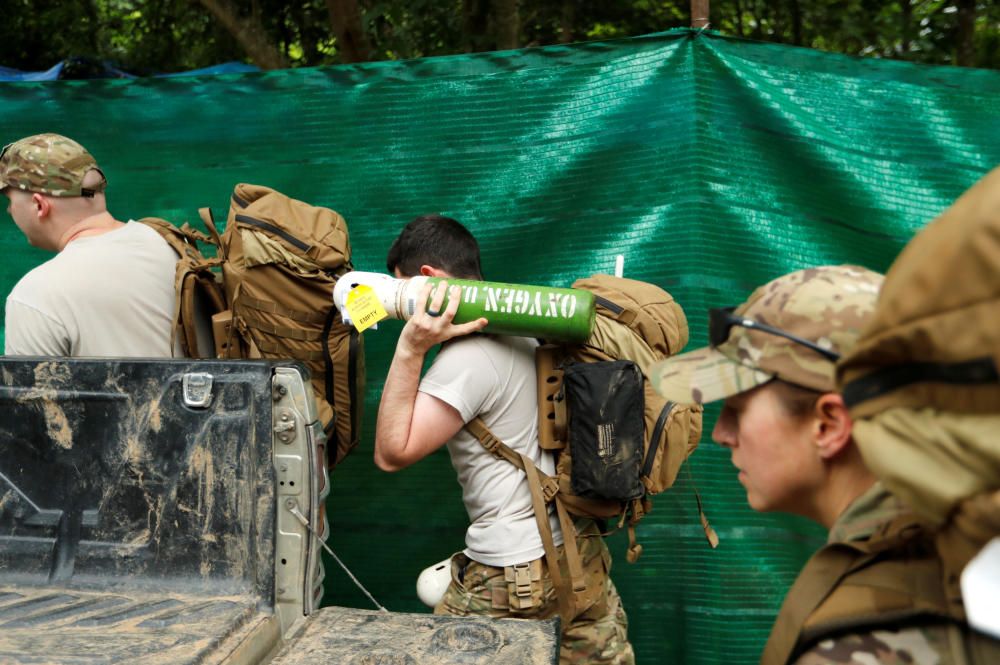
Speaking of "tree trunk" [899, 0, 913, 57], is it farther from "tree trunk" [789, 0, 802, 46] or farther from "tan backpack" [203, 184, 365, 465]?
"tan backpack" [203, 184, 365, 465]

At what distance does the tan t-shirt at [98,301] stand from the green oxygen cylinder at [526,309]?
101 cm

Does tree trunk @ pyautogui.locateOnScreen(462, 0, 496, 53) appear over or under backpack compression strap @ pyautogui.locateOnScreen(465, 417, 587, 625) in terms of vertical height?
over

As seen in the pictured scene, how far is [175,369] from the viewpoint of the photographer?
2494mm

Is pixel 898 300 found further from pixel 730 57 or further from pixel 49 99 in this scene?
pixel 49 99

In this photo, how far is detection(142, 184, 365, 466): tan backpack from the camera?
291cm

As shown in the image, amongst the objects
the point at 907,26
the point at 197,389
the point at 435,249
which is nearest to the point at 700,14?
the point at 435,249

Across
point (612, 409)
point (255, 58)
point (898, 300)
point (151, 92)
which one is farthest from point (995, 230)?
point (255, 58)

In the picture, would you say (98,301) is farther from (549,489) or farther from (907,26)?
(907,26)

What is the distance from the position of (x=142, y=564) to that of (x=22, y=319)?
1.00 m

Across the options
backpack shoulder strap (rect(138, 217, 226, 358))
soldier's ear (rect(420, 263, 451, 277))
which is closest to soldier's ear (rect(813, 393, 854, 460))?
soldier's ear (rect(420, 263, 451, 277))

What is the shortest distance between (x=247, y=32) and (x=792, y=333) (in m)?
4.92

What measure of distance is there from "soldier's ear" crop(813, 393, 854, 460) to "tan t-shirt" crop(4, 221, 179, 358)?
2.17 meters

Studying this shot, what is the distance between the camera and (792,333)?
1547mm

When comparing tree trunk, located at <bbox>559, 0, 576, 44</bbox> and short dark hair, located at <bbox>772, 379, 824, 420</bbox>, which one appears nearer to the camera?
short dark hair, located at <bbox>772, 379, 824, 420</bbox>
